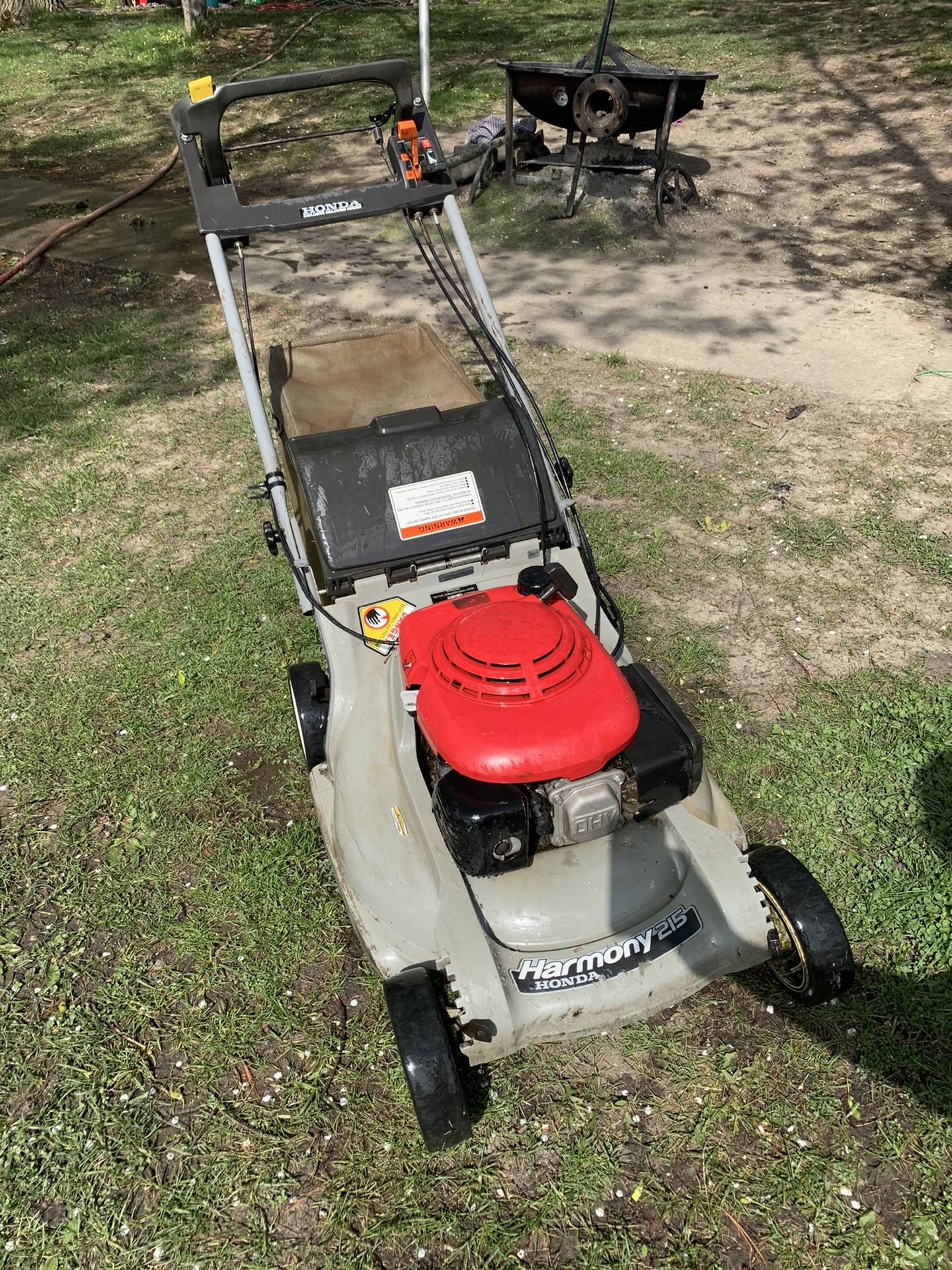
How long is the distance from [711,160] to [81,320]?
20.3 feet

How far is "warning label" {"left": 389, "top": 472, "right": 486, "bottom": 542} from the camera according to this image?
9.44ft

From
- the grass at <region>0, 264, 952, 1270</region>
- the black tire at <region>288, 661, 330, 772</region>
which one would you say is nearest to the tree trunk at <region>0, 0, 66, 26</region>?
the grass at <region>0, 264, 952, 1270</region>

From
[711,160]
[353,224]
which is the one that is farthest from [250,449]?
[711,160]

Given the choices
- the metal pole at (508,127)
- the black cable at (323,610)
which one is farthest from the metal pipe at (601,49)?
the black cable at (323,610)

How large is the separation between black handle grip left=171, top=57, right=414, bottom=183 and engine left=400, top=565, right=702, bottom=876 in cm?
187

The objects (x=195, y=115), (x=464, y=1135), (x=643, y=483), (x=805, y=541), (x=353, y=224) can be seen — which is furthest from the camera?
(x=353, y=224)

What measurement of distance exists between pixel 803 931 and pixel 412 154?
2894 millimetres

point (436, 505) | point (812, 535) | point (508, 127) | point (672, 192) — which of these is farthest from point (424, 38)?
point (436, 505)

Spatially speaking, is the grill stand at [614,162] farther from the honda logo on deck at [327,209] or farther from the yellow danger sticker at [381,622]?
the yellow danger sticker at [381,622]

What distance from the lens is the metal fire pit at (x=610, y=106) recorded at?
23.5 ft

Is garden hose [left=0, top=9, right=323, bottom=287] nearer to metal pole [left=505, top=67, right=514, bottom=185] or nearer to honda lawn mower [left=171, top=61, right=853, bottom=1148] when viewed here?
metal pole [left=505, top=67, right=514, bottom=185]

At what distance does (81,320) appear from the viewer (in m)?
6.63

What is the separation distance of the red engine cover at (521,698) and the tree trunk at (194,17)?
53.5 feet

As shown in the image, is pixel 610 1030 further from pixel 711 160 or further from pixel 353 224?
pixel 711 160
